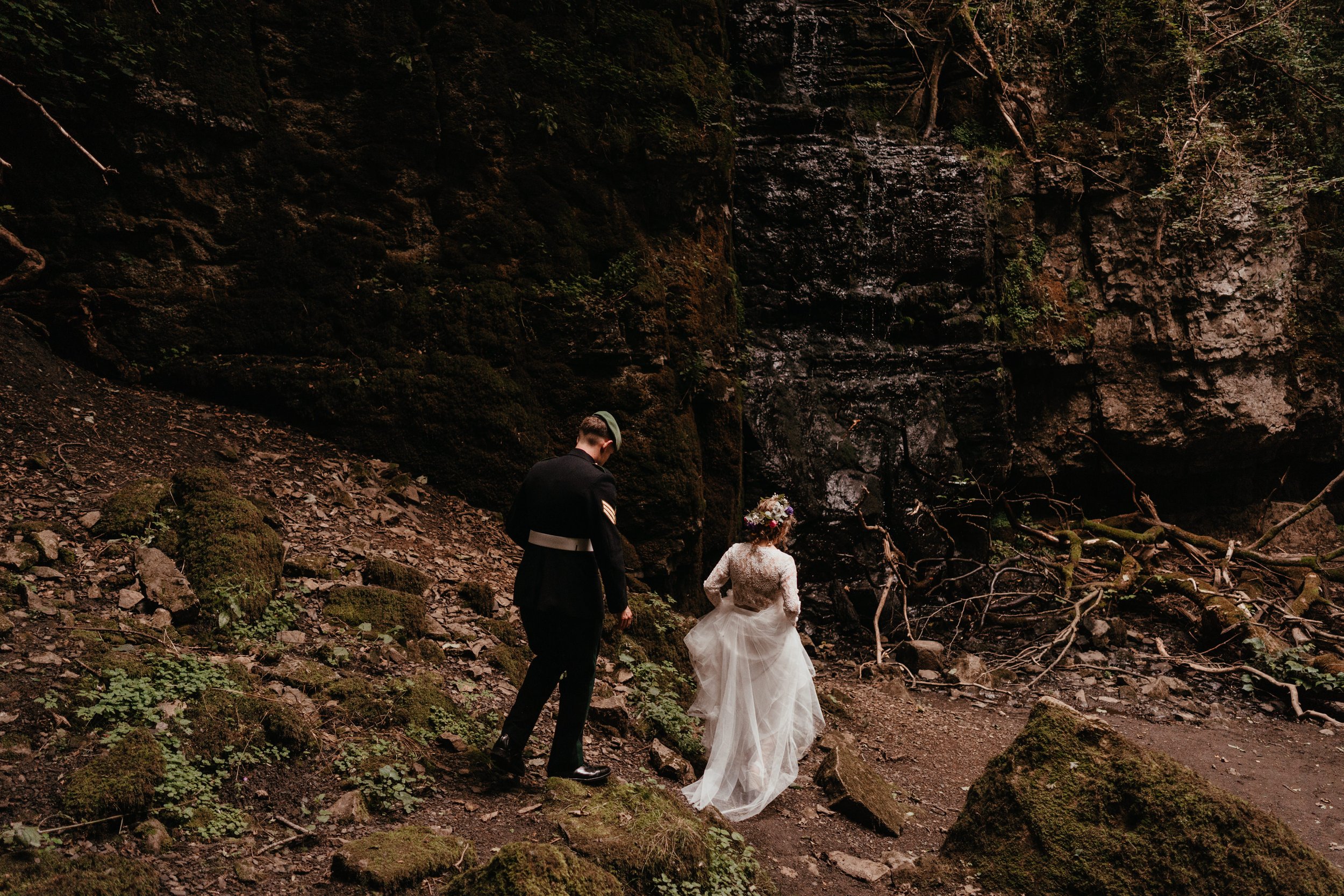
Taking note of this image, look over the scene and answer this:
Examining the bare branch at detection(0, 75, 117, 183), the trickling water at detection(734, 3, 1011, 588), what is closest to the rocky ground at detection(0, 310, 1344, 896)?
the bare branch at detection(0, 75, 117, 183)

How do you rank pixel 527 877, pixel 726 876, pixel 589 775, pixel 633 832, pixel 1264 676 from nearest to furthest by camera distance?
1. pixel 527 877
2. pixel 633 832
3. pixel 726 876
4. pixel 589 775
5. pixel 1264 676

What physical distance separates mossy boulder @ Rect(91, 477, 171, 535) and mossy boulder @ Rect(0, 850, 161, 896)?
8.31 feet

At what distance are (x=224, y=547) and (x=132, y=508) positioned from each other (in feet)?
2.37

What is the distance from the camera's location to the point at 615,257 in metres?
7.63

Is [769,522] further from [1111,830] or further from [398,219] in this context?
[398,219]

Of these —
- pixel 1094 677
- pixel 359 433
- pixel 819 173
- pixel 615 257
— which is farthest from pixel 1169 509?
pixel 359 433

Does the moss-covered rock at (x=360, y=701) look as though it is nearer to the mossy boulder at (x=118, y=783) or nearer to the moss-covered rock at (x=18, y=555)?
the mossy boulder at (x=118, y=783)

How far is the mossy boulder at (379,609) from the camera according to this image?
16.0ft

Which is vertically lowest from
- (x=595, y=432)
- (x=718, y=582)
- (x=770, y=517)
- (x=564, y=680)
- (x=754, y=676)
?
(x=754, y=676)

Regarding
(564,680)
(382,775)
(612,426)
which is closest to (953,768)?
(564,680)

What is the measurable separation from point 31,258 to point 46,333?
2.12 feet

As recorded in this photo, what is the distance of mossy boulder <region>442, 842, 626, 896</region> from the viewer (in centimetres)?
252

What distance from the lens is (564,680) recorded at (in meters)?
4.04

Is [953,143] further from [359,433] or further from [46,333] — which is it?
[46,333]
